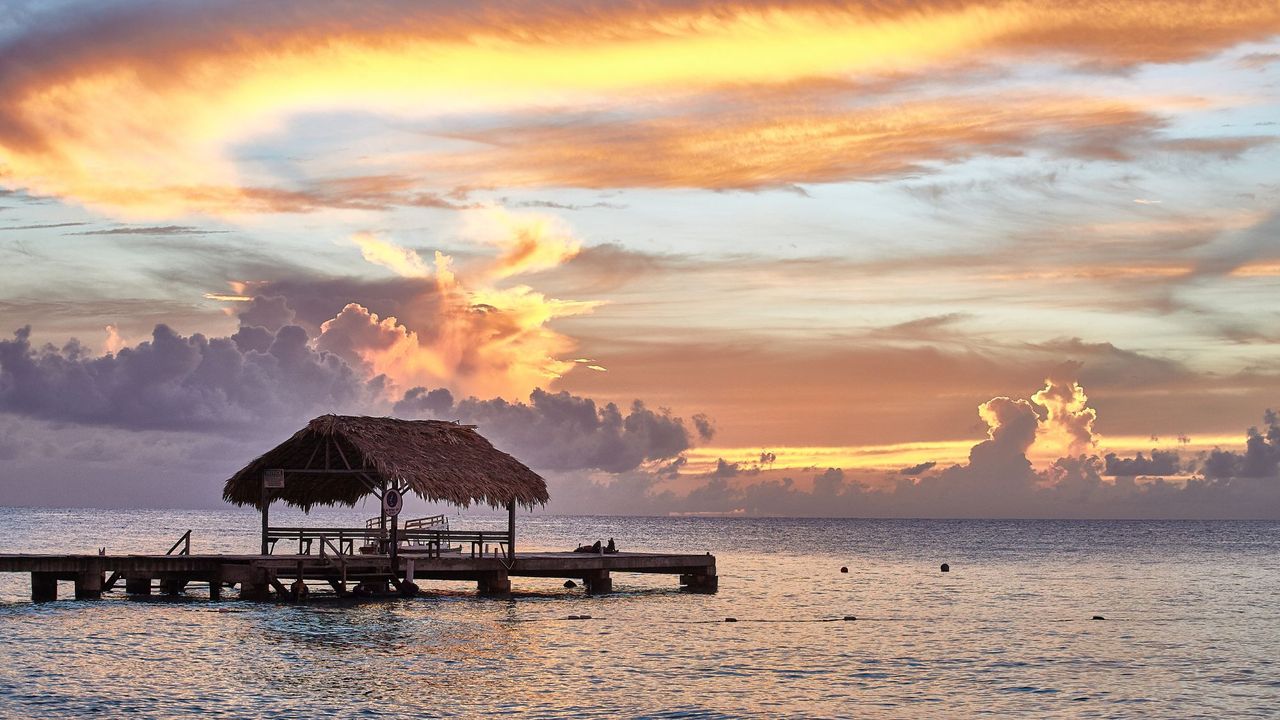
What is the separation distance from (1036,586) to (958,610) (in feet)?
64.2

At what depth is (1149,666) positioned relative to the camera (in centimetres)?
3603

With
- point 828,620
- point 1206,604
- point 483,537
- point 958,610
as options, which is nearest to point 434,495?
point 483,537

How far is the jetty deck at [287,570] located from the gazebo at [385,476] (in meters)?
0.74

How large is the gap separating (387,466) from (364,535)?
13.7 ft

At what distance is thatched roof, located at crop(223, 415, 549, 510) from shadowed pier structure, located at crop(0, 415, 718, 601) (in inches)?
1.8

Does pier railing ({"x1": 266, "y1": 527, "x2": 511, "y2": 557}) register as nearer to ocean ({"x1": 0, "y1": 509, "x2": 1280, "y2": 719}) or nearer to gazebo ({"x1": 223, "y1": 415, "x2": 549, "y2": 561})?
gazebo ({"x1": 223, "y1": 415, "x2": 549, "y2": 561})

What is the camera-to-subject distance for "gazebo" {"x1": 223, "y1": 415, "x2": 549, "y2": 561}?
1773 inches

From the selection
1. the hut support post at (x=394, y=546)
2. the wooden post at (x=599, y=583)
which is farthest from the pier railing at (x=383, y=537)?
the wooden post at (x=599, y=583)

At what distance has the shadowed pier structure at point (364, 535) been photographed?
42.8m

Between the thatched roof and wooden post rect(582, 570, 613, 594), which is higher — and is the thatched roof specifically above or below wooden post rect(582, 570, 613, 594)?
above

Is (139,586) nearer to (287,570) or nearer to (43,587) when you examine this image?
(43,587)

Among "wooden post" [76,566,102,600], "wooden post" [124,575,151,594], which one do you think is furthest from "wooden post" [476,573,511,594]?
"wooden post" [76,566,102,600]

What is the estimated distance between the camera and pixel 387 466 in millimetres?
44406

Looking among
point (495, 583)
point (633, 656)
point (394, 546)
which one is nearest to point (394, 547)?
point (394, 546)
